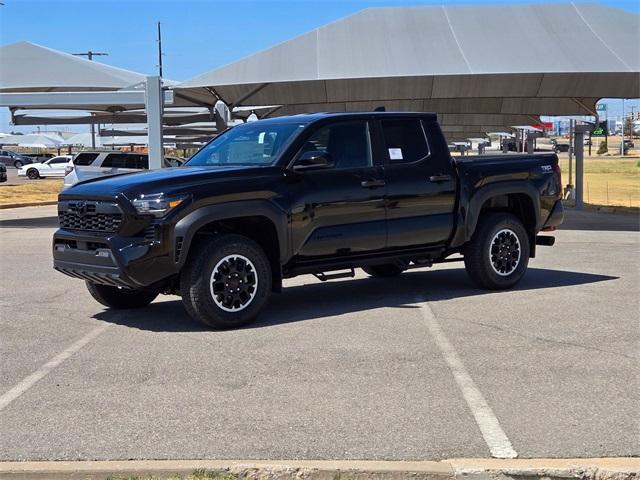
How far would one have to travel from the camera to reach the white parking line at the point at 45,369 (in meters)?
5.56

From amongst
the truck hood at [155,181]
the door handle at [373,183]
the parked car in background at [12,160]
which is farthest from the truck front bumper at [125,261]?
the parked car in background at [12,160]

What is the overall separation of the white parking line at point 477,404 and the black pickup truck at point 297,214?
Result: 1.42 meters

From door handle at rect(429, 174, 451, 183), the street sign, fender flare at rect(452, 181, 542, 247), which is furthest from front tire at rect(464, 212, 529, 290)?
the street sign

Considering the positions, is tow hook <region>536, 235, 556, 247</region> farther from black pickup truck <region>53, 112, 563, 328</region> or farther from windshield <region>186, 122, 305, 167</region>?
windshield <region>186, 122, 305, 167</region>

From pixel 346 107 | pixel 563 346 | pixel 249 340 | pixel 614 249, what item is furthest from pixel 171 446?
pixel 346 107

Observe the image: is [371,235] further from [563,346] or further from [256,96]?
[256,96]

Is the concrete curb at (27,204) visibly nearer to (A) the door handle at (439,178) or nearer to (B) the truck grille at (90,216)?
(B) the truck grille at (90,216)

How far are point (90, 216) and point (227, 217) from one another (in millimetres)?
1259

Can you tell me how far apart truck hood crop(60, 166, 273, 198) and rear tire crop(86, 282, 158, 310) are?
3.78 feet

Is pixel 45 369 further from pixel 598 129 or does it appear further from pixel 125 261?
pixel 598 129

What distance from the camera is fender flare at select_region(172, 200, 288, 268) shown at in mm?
7137

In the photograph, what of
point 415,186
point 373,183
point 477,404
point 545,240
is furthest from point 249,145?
point 477,404

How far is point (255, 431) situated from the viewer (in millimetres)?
4812

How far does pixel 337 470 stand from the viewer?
13.6 feet
